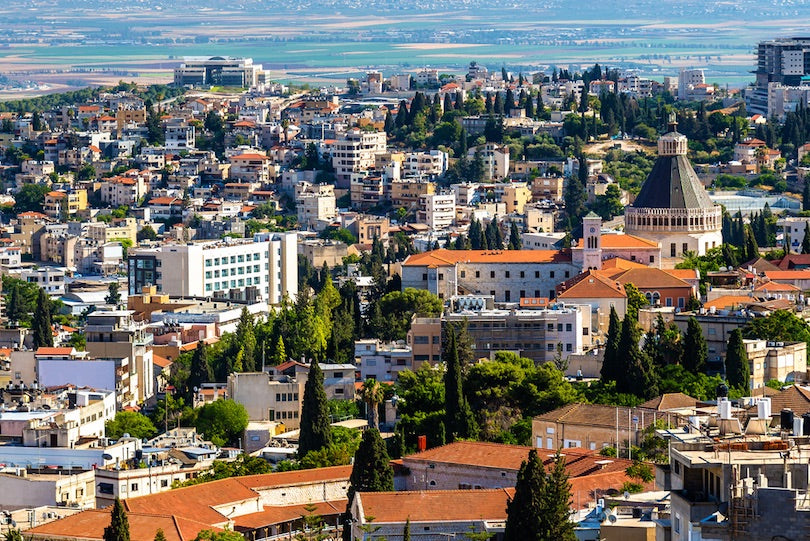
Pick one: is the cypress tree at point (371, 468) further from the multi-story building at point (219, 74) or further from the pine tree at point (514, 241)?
the multi-story building at point (219, 74)

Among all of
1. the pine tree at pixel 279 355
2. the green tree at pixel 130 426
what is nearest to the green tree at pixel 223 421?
the green tree at pixel 130 426

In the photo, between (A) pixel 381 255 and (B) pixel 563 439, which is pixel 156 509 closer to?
(B) pixel 563 439

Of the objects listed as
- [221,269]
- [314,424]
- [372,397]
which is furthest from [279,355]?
[221,269]

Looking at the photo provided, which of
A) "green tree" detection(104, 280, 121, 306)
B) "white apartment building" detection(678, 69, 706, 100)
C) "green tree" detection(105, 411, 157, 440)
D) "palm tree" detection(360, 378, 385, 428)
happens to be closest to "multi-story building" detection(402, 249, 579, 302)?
"palm tree" detection(360, 378, 385, 428)

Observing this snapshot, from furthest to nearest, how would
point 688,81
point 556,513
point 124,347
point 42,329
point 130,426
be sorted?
point 688,81 < point 42,329 < point 124,347 < point 130,426 < point 556,513

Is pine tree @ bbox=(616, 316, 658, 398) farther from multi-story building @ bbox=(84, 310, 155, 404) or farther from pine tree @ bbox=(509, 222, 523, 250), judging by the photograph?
pine tree @ bbox=(509, 222, 523, 250)

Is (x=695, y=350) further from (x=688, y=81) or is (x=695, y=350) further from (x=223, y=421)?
(x=688, y=81)

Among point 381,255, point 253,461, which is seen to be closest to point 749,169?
point 381,255
